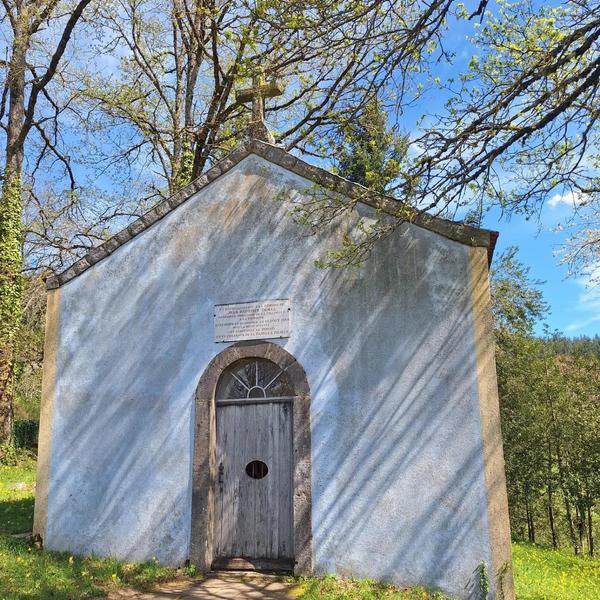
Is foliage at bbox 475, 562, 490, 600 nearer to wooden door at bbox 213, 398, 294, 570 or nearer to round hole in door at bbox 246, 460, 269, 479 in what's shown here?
wooden door at bbox 213, 398, 294, 570

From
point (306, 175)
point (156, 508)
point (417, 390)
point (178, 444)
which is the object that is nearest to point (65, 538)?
point (156, 508)

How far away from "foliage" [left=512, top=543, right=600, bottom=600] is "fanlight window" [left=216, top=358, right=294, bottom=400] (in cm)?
449

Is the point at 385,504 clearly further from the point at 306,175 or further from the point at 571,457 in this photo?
the point at 571,457

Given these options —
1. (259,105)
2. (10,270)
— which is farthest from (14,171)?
(259,105)

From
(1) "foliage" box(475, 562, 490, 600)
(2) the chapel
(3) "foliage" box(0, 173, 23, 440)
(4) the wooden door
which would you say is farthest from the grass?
(3) "foliage" box(0, 173, 23, 440)

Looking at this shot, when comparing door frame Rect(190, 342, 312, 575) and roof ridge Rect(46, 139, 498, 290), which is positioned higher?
roof ridge Rect(46, 139, 498, 290)

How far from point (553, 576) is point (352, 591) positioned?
6.67 meters

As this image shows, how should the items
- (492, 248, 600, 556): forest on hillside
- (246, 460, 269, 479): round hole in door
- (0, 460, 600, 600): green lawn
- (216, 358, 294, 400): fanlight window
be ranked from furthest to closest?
1. (492, 248, 600, 556): forest on hillside
2. (216, 358, 294, 400): fanlight window
3. (246, 460, 269, 479): round hole in door
4. (0, 460, 600, 600): green lawn

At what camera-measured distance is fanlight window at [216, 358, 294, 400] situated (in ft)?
25.4

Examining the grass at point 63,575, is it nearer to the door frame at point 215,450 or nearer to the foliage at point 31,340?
the door frame at point 215,450

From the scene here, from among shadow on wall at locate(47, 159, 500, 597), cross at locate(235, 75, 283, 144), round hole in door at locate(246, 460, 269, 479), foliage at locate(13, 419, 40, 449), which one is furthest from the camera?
foliage at locate(13, 419, 40, 449)

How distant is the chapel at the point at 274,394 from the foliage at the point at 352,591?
0.47 ft

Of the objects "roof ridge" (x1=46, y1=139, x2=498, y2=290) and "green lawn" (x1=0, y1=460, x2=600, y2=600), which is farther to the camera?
"roof ridge" (x1=46, y1=139, x2=498, y2=290)

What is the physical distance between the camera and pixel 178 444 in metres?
7.75
